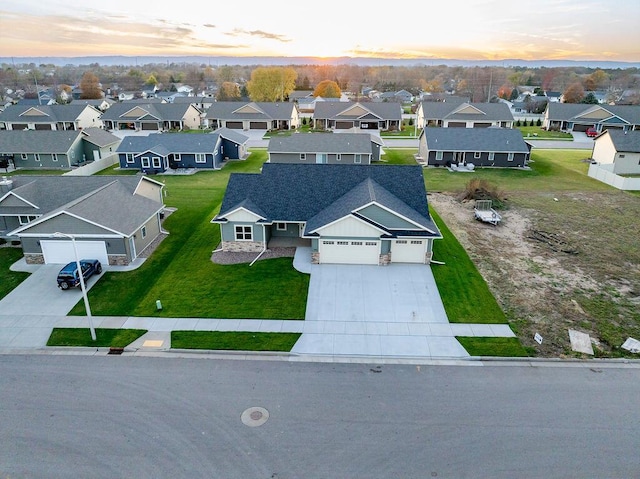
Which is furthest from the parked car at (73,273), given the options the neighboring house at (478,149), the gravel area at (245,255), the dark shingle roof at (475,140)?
the dark shingle roof at (475,140)

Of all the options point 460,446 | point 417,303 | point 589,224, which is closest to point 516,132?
point 589,224

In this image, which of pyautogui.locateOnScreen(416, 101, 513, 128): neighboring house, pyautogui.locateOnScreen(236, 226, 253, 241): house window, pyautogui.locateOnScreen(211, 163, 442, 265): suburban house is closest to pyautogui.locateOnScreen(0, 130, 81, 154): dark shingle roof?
pyautogui.locateOnScreen(211, 163, 442, 265): suburban house

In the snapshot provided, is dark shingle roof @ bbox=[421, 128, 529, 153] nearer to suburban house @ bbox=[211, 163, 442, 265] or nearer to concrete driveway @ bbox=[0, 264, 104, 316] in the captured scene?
suburban house @ bbox=[211, 163, 442, 265]

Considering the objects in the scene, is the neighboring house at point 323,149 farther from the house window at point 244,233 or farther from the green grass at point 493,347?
the green grass at point 493,347

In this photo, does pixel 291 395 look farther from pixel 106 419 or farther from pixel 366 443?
pixel 106 419

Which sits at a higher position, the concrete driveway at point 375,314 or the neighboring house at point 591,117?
the neighboring house at point 591,117

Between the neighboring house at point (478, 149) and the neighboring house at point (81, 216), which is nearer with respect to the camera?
the neighboring house at point (81, 216)
